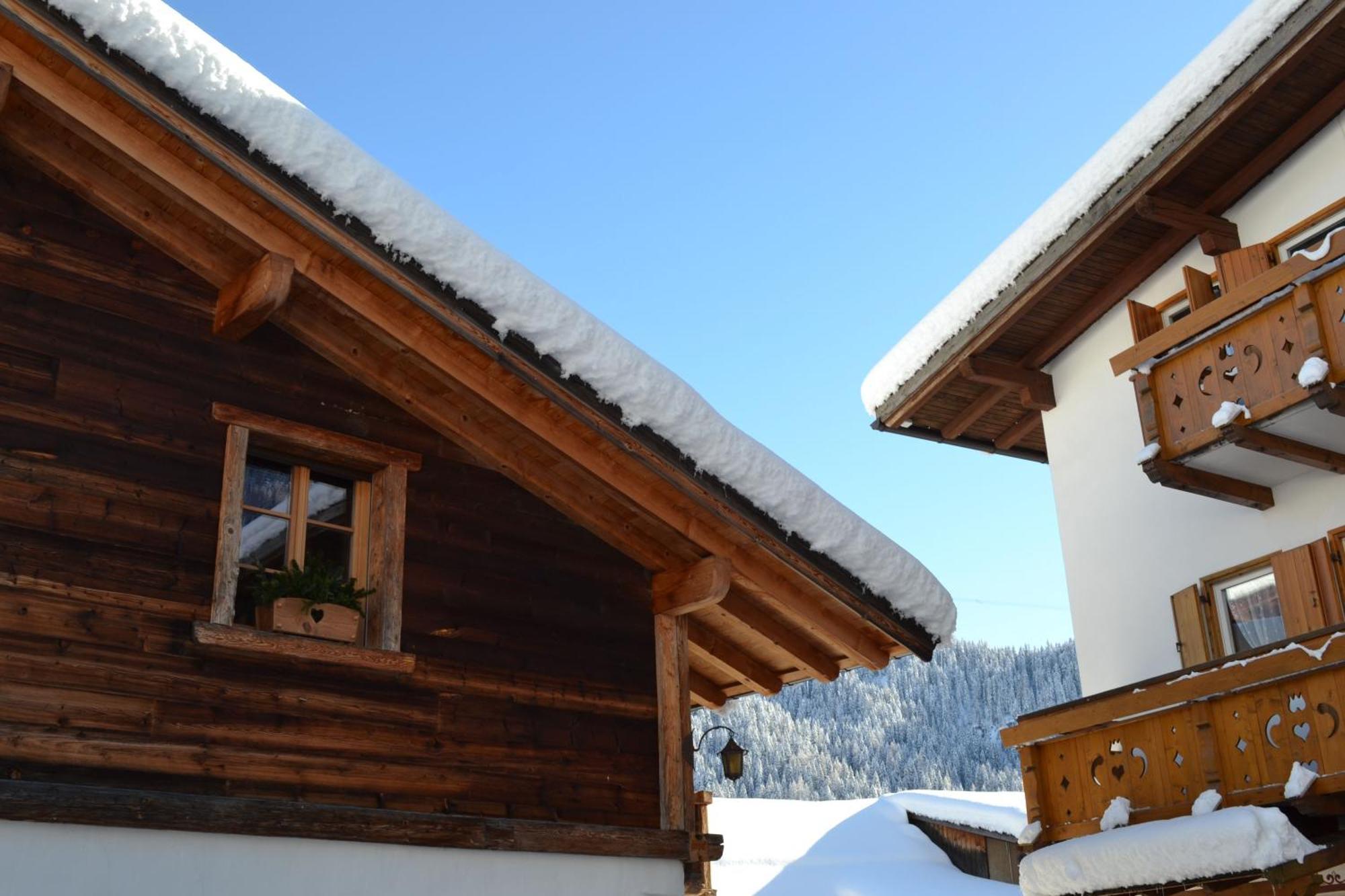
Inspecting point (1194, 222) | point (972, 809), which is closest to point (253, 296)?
point (1194, 222)

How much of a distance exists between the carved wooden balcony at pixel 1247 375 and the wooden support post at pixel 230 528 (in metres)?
7.80

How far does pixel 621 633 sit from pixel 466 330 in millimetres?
2266

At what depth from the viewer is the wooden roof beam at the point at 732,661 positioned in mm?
9203

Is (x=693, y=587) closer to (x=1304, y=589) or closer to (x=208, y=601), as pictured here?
(x=208, y=601)

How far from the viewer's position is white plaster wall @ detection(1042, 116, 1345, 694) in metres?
11.9

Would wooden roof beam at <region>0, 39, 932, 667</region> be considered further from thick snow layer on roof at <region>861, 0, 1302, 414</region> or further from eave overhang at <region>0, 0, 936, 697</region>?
thick snow layer on roof at <region>861, 0, 1302, 414</region>

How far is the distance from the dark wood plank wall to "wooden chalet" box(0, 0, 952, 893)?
2 centimetres

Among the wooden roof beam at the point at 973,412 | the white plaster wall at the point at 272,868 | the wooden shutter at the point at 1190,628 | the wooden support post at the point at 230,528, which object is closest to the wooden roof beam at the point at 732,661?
the white plaster wall at the point at 272,868

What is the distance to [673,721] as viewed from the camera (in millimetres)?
8000

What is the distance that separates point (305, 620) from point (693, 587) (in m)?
2.35

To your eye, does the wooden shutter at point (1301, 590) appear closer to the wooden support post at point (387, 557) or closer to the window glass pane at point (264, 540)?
the wooden support post at point (387, 557)

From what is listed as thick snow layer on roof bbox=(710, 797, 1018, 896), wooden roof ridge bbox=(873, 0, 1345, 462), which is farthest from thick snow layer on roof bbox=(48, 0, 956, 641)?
thick snow layer on roof bbox=(710, 797, 1018, 896)

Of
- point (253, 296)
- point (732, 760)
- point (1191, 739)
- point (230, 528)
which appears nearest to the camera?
point (230, 528)

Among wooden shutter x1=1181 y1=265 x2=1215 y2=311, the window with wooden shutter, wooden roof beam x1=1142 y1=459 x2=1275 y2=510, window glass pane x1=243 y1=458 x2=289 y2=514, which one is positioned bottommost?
window glass pane x1=243 y1=458 x2=289 y2=514
